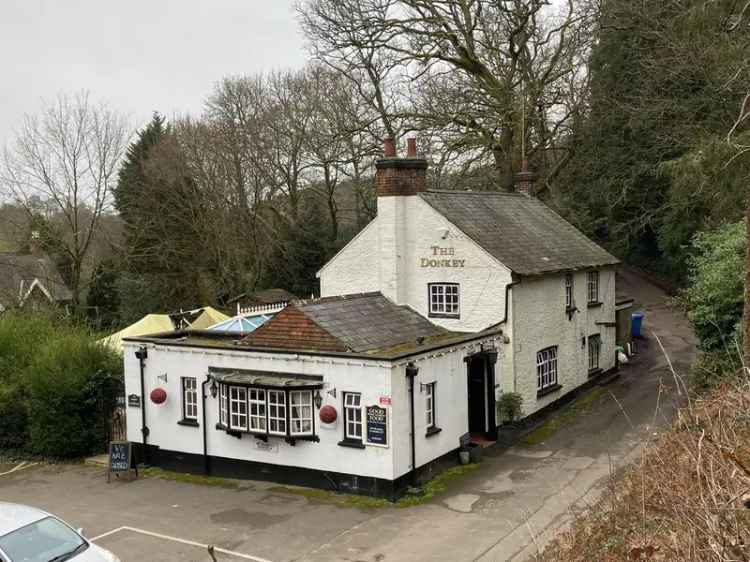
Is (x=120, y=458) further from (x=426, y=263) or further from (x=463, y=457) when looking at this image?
(x=426, y=263)

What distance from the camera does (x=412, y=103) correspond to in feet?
118

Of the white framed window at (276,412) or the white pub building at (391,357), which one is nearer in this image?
the white pub building at (391,357)

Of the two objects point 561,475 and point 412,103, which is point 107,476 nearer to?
point 561,475

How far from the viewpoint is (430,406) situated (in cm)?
1736

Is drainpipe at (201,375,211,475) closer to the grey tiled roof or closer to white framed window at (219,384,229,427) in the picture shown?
white framed window at (219,384,229,427)

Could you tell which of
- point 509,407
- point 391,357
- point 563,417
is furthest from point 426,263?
point 391,357

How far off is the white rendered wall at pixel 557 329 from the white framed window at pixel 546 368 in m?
0.25

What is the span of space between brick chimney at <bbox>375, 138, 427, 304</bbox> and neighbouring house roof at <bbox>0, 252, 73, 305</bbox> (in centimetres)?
2039

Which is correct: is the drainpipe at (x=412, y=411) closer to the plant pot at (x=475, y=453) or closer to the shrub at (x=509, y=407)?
the plant pot at (x=475, y=453)

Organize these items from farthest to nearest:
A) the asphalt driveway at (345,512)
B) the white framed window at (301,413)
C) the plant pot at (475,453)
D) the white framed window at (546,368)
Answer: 1. the white framed window at (546,368)
2. the plant pot at (475,453)
3. the white framed window at (301,413)
4. the asphalt driveway at (345,512)

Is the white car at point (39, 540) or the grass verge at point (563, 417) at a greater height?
the white car at point (39, 540)

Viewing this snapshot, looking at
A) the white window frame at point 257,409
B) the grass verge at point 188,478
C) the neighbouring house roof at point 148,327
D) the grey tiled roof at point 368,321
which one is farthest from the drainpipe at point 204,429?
the neighbouring house roof at point 148,327

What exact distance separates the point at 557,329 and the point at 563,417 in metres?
2.75

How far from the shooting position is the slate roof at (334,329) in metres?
17.2
